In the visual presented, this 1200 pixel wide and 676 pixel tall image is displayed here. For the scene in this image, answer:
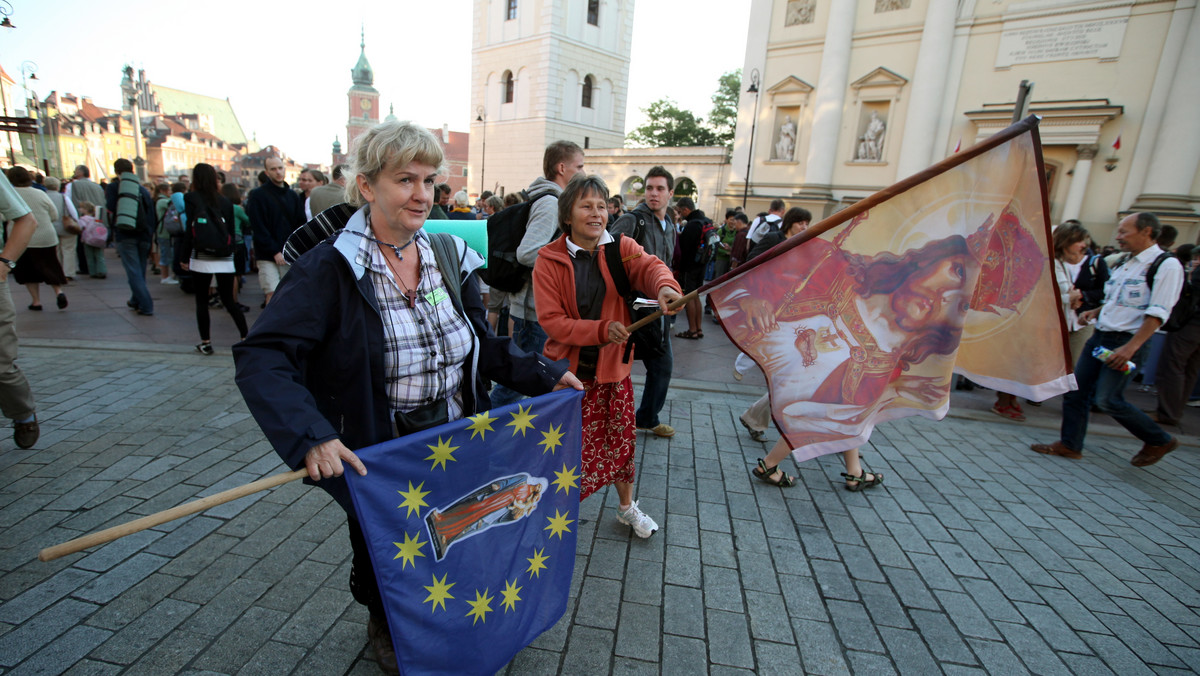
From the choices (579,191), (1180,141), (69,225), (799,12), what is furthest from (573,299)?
(799,12)

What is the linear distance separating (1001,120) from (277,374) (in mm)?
23629

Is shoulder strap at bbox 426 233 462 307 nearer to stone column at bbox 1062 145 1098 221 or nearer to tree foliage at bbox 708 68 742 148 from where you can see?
stone column at bbox 1062 145 1098 221

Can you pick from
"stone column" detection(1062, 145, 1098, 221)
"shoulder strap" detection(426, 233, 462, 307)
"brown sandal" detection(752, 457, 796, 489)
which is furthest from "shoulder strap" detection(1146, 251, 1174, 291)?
"stone column" detection(1062, 145, 1098, 221)

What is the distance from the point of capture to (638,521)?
125 inches

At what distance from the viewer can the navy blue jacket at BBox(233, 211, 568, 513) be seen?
152 cm

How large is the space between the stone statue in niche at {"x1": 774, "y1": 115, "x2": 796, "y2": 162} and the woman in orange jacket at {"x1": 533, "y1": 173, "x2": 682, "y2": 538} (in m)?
23.1

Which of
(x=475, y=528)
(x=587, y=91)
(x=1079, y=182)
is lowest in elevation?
(x=475, y=528)

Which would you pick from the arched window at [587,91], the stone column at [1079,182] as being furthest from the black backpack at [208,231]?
the arched window at [587,91]

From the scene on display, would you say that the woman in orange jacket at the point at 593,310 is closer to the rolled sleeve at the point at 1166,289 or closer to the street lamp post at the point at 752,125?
the rolled sleeve at the point at 1166,289

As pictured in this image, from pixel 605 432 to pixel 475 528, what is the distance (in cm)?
119

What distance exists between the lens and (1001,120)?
18531 mm

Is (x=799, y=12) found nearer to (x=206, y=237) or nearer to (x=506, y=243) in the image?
(x=206, y=237)

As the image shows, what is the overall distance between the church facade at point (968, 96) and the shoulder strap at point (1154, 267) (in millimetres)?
11991

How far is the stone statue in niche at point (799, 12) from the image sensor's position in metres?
22.1
